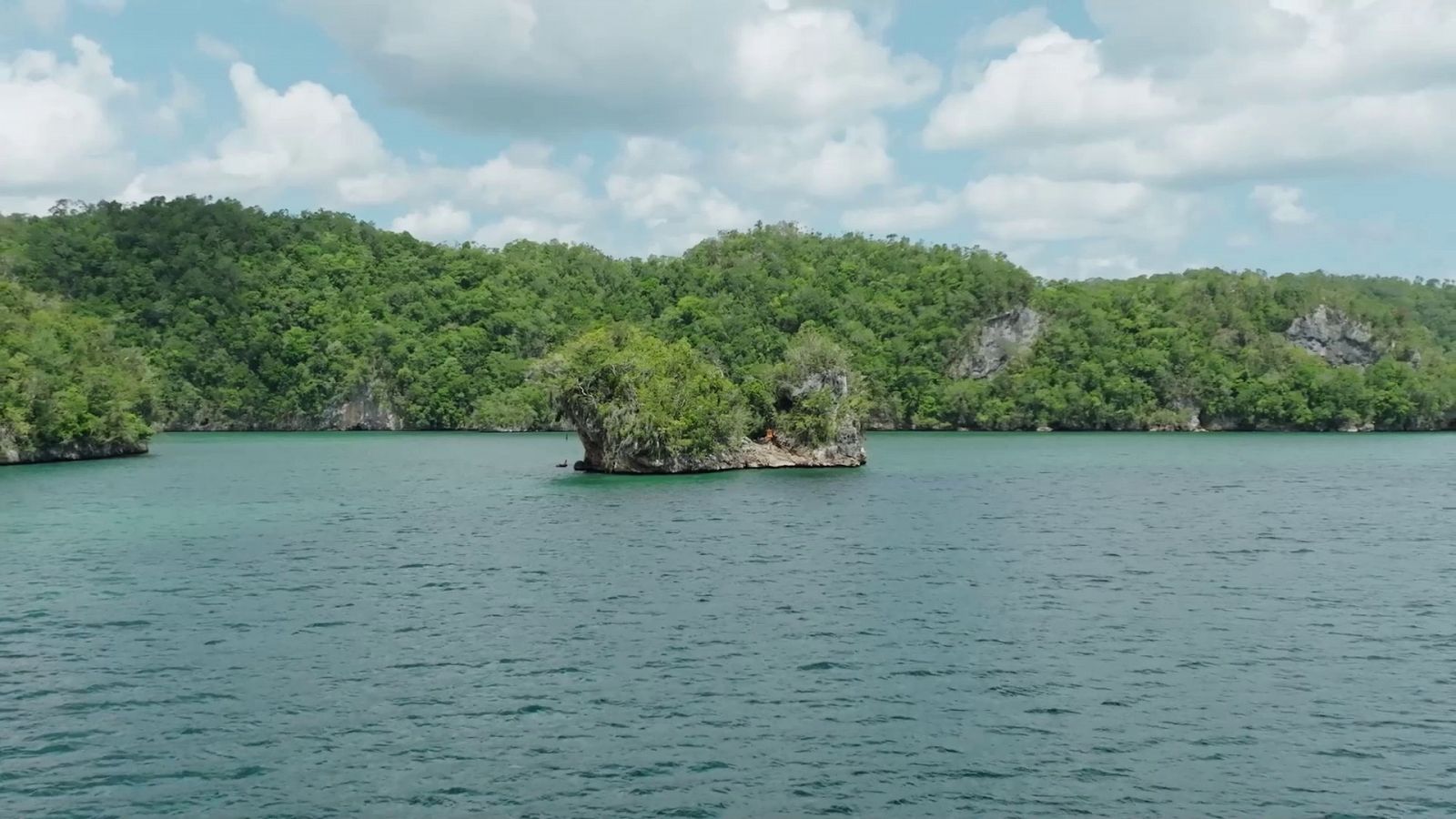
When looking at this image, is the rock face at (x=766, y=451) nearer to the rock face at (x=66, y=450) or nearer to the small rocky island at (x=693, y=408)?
the small rocky island at (x=693, y=408)

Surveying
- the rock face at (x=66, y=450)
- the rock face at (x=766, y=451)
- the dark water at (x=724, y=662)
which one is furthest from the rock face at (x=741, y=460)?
the rock face at (x=66, y=450)

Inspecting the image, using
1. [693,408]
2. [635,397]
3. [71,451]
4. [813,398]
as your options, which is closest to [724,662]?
[635,397]

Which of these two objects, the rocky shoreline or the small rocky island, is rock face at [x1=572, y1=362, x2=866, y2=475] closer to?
the small rocky island

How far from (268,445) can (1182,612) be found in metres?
120

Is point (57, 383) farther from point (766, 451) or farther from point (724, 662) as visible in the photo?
point (724, 662)

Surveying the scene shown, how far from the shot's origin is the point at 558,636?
32500mm

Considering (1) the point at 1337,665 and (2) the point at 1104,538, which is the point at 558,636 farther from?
(2) the point at 1104,538

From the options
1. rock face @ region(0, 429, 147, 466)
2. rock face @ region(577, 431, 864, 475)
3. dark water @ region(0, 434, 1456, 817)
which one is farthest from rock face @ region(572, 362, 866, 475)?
rock face @ region(0, 429, 147, 466)

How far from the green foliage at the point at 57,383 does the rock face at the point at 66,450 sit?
0.83 ft

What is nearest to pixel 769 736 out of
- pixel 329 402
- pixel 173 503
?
pixel 173 503

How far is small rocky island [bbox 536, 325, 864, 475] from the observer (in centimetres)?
8288

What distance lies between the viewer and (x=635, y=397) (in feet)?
270

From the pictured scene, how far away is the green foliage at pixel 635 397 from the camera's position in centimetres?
8244

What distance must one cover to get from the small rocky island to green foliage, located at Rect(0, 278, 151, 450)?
142 feet
